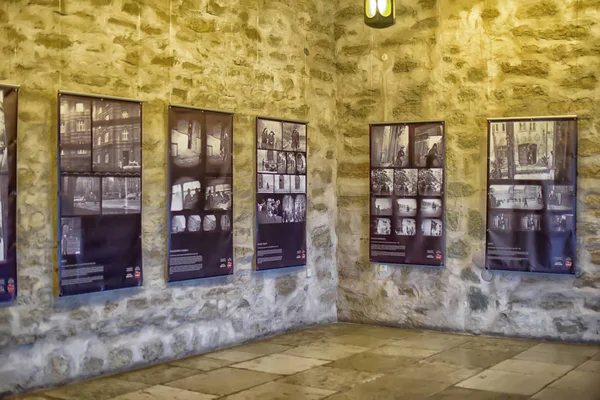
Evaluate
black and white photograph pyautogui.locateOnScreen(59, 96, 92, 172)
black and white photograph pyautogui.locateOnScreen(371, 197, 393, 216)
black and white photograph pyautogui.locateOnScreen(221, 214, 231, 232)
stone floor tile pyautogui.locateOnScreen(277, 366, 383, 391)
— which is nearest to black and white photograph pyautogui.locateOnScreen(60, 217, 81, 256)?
black and white photograph pyautogui.locateOnScreen(59, 96, 92, 172)

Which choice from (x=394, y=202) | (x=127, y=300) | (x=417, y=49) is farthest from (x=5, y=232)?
(x=417, y=49)

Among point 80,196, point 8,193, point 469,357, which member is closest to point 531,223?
point 469,357

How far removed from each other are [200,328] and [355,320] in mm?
1904

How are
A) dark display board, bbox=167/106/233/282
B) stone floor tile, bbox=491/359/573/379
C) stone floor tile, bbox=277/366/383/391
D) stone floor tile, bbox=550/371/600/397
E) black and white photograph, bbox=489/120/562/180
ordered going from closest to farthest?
stone floor tile, bbox=550/371/600/397
stone floor tile, bbox=277/366/383/391
stone floor tile, bbox=491/359/573/379
dark display board, bbox=167/106/233/282
black and white photograph, bbox=489/120/562/180

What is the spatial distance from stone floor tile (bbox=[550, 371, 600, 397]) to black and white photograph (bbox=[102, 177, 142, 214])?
10.2ft

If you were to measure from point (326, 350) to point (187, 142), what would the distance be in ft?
6.59

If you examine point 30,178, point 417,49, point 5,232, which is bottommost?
point 5,232

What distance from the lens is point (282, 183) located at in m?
6.52

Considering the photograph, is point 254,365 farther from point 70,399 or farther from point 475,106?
point 475,106

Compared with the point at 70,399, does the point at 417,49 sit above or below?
above

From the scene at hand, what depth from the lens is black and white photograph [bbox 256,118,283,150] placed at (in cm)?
626

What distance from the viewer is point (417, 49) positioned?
673 centimetres

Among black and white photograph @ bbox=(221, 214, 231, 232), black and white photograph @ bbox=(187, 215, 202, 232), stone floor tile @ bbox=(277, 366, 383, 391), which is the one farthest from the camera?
black and white photograph @ bbox=(221, 214, 231, 232)

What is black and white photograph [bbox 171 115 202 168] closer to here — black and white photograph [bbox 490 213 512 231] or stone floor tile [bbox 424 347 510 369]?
stone floor tile [bbox 424 347 510 369]
